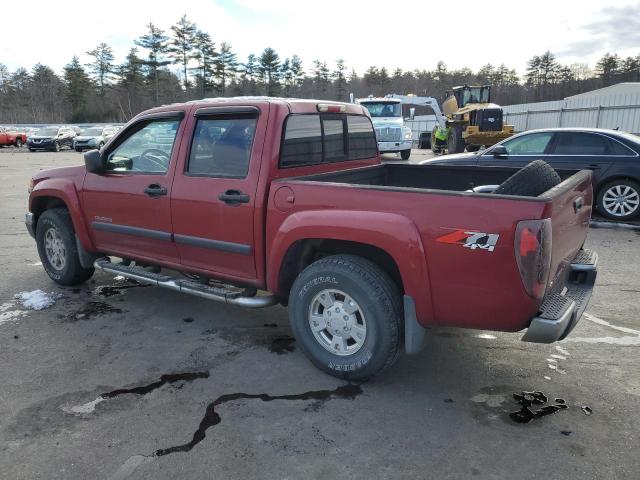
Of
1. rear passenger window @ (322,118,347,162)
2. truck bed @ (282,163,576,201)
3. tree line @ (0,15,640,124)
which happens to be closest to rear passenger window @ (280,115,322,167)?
rear passenger window @ (322,118,347,162)

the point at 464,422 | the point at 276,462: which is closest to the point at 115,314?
the point at 276,462

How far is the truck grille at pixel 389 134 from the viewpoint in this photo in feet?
64.3

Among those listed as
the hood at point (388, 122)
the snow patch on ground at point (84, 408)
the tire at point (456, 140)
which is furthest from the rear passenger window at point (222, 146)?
the tire at point (456, 140)

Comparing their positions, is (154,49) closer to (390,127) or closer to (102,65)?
(102,65)

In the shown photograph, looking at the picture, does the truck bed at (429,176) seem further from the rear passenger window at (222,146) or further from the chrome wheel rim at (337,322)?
the chrome wheel rim at (337,322)

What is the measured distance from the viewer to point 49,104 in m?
73.1

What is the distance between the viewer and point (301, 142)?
3.92 metres

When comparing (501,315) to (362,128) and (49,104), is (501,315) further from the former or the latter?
(49,104)

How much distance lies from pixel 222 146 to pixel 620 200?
24.7 feet

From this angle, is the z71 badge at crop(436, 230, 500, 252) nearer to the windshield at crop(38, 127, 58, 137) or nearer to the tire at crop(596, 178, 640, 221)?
the tire at crop(596, 178, 640, 221)

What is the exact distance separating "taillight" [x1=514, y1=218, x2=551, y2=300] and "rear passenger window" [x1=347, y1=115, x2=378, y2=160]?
7.60 ft

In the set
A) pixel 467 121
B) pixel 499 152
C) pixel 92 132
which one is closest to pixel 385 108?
pixel 467 121

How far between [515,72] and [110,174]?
88282mm

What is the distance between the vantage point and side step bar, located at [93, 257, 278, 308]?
147 inches
